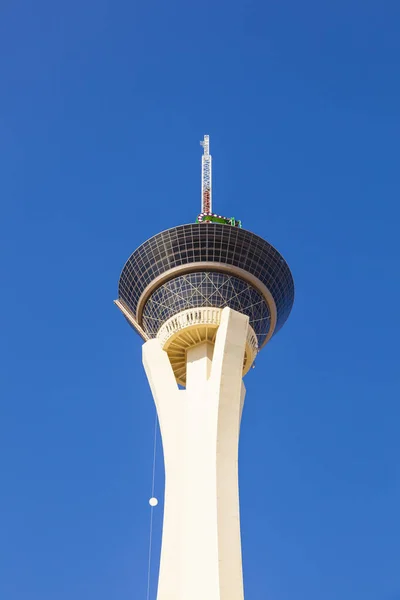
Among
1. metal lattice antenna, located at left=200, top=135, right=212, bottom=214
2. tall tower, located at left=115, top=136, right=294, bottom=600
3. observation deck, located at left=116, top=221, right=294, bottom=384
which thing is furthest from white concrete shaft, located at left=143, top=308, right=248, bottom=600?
metal lattice antenna, located at left=200, top=135, right=212, bottom=214

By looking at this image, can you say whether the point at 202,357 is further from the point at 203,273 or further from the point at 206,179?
the point at 206,179

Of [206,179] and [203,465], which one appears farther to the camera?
[206,179]

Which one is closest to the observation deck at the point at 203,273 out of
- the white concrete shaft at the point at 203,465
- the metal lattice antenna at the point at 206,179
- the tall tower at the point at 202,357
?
the tall tower at the point at 202,357

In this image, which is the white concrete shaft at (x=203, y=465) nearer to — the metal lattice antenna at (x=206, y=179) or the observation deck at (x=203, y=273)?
the observation deck at (x=203, y=273)

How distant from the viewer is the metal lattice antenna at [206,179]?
69062 millimetres

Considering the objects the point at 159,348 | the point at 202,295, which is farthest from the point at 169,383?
the point at 202,295

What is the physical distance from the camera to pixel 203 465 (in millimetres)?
51719

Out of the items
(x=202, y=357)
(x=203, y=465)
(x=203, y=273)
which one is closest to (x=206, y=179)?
(x=203, y=273)

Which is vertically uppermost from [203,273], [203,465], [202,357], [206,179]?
[206,179]

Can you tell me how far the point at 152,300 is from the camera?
204 feet

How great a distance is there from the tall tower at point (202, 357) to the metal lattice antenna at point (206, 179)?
0.38 meters

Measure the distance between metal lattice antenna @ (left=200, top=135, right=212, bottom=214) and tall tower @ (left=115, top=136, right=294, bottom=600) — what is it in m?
0.38

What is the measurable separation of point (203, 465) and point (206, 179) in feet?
101

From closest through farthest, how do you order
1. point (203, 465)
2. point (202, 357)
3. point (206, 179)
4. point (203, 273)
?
1. point (203, 465)
2. point (202, 357)
3. point (203, 273)
4. point (206, 179)
